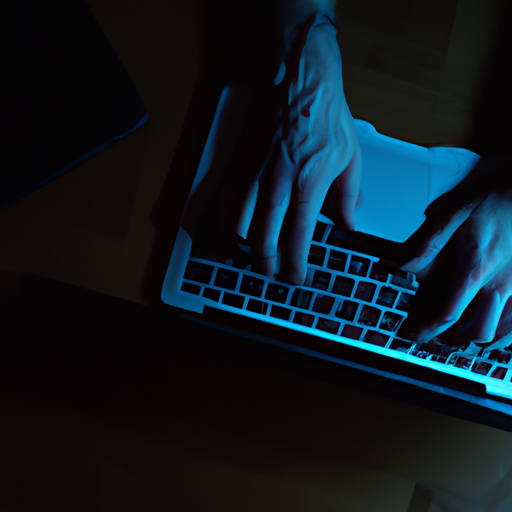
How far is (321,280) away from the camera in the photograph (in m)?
0.46

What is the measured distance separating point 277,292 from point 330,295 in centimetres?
7

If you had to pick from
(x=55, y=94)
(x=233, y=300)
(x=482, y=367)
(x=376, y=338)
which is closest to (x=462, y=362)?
(x=482, y=367)

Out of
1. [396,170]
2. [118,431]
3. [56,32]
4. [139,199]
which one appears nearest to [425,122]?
[396,170]

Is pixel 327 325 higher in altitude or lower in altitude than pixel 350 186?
lower

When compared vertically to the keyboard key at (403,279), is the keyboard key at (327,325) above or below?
below

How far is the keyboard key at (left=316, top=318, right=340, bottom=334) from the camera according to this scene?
47cm

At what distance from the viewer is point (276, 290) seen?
47 cm

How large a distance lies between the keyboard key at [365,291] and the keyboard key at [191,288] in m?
0.22

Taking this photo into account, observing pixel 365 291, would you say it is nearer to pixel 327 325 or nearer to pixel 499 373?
pixel 327 325

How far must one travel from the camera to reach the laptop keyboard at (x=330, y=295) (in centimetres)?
46

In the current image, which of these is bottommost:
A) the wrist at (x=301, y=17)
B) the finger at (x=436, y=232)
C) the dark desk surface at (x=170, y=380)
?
the dark desk surface at (x=170, y=380)

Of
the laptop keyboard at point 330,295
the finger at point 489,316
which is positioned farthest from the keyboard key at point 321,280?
the finger at point 489,316

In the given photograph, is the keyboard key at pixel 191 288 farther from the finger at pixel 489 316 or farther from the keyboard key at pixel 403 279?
the finger at pixel 489 316

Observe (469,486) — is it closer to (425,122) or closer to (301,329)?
(301,329)
